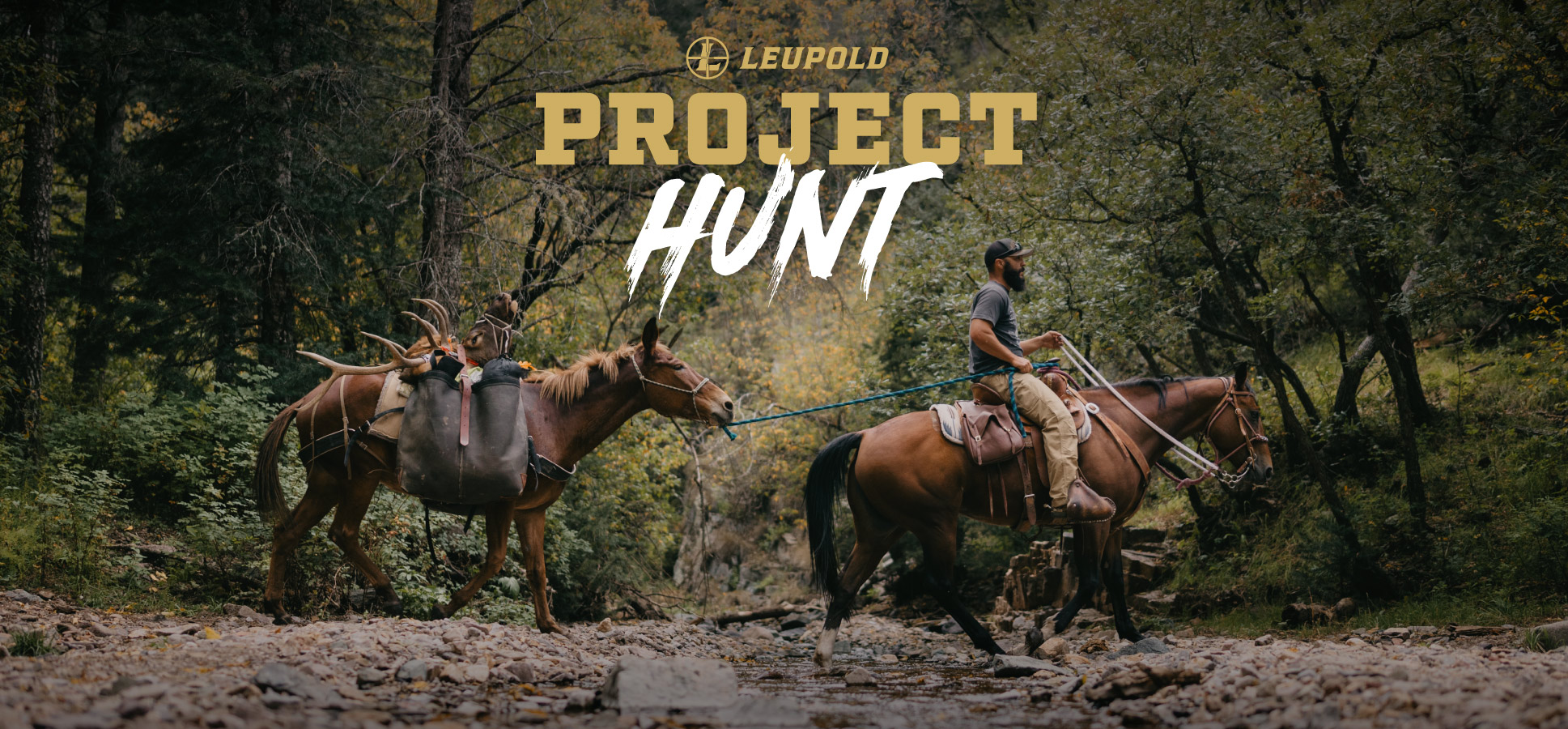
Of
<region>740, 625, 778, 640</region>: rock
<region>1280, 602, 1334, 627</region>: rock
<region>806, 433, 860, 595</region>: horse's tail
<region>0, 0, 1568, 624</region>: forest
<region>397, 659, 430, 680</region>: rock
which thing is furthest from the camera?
<region>740, 625, 778, 640</region>: rock

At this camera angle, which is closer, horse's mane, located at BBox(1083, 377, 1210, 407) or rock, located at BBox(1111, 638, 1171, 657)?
rock, located at BBox(1111, 638, 1171, 657)

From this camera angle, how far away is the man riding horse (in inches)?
275

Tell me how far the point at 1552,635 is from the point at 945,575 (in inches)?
158

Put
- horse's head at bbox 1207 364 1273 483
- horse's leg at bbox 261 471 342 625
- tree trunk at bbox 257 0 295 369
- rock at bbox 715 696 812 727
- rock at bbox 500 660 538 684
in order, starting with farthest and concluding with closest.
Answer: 1. tree trunk at bbox 257 0 295 369
2. horse's head at bbox 1207 364 1273 483
3. horse's leg at bbox 261 471 342 625
4. rock at bbox 500 660 538 684
5. rock at bbox 715 696 812 727

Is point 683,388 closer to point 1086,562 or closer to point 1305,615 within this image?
point 1086,562

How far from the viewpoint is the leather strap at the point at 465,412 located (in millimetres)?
6762

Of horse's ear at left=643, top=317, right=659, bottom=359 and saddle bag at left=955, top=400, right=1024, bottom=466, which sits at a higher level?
horse's ear at left=643, top=317, right=659, bottom=359

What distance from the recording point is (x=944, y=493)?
7.06m

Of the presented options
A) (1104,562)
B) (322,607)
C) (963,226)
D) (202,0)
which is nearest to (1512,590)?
(1104,562)

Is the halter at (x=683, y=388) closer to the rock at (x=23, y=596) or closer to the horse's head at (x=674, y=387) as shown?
the horse's head at (x=674, y=387)

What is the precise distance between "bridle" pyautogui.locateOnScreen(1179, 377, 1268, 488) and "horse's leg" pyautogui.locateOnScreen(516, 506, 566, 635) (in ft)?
18.2

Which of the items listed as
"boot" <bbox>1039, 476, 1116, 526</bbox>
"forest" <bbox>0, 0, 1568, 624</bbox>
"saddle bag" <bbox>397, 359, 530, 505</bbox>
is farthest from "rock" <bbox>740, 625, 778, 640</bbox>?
"boot" <bbox>1039, 476, 1116, 526</bbox>

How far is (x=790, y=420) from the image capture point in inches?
861

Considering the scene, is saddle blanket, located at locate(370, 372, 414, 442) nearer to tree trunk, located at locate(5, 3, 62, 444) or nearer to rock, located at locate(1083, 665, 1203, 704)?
rock, located at locate(1083, 665, 1203, 704)
